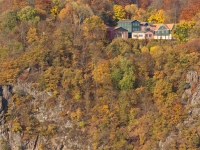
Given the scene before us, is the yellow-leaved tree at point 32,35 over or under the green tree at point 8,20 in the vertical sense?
under

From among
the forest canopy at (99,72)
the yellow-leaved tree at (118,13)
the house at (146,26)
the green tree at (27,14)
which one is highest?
the green tree at (27,14)

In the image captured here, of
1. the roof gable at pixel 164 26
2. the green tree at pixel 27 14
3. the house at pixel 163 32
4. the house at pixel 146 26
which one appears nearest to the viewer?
the green tree at pixel 27 14

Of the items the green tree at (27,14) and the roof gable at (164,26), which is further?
the roof gable at (164,26)

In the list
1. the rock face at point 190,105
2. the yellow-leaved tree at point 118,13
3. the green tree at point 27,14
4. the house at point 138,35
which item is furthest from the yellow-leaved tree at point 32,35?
the rock face at point 190,105

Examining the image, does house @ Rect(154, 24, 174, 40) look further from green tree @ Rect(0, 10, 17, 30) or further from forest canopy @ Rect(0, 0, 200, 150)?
green tree @ Rect(0, 10, 17, 30)

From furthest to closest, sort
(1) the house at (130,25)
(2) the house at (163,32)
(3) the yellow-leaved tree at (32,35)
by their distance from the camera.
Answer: (1) the house at (130,25) → (2) the house at (163,32) → (3) the yellow-leaved tree at (32,35)

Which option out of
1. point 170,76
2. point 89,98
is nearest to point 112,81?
point 89,98

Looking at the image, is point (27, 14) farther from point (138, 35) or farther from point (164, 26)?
point (164, 26)

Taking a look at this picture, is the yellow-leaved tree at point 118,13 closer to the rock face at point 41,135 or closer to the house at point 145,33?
the house at point 145,33

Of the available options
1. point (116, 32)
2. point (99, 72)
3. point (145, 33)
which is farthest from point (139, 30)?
point (99, 72)
